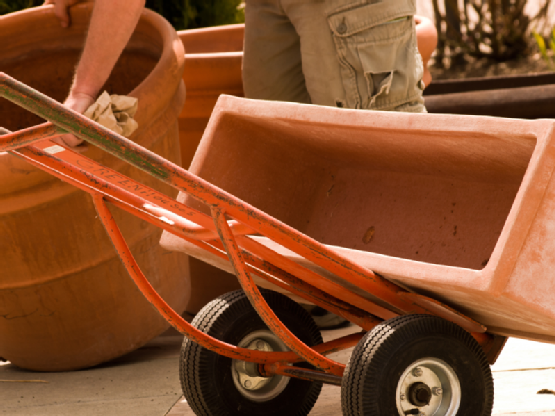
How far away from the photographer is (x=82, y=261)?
219 centimetres

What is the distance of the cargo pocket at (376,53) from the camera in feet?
6.82

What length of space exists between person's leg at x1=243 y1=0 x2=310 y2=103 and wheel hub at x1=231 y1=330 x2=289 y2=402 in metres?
0.95

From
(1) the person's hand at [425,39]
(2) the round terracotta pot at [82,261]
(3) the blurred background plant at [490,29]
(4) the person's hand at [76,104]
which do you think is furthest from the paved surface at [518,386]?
(3) the blurred background plant at [490,29]

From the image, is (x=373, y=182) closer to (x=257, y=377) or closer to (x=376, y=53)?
(x=376, y=53)

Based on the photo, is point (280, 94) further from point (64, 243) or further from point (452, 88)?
point (452, 88)

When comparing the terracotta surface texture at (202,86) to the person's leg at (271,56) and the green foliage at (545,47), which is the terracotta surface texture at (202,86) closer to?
the person's leg at (271,56)

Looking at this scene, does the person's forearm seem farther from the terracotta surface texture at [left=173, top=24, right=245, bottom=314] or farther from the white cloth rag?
the terracotta surface texture at [left=173, top=24, right=245, bottom=314]

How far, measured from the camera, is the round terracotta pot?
2080 mm

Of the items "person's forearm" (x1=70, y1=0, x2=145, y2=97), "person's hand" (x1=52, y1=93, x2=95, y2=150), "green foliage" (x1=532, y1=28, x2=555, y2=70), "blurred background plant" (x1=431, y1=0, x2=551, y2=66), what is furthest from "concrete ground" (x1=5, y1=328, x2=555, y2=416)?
"blurred background plant" (x1=431, y1=0, x2=551, y2=66)

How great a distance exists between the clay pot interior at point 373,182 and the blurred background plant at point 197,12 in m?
1.91

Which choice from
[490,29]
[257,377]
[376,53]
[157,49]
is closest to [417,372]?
[257,377]

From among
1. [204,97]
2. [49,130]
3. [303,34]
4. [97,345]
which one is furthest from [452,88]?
[49,130]

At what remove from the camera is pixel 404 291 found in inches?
62.1

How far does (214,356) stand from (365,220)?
2.69ft
